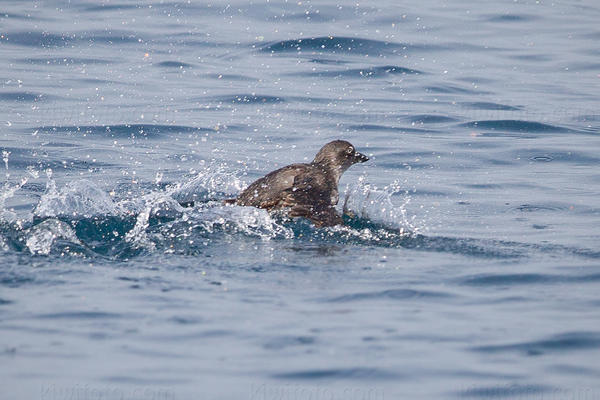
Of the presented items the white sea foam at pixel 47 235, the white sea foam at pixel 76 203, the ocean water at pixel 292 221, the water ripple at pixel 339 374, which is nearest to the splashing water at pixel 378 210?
the ocean water at pixel 292 221

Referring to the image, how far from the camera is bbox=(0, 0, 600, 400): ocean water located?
5.92 m

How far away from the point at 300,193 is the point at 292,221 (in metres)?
0.42

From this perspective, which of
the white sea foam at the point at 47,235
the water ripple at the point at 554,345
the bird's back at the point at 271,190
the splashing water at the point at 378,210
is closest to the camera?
the water ripple at the point at 554,345

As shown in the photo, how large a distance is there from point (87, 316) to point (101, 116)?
9343 millimetres

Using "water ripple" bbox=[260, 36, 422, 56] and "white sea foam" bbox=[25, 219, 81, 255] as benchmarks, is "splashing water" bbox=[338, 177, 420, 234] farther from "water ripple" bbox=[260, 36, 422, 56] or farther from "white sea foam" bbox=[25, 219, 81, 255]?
"water ripple" bbox=[260, 36, 422, 56]

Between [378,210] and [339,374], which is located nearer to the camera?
[339,374]

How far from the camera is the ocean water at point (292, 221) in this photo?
233 inches

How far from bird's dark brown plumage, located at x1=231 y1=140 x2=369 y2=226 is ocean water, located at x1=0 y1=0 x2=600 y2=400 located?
6.9 inches

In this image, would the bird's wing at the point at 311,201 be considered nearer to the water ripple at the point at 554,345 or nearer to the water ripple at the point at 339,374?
the water ripple at the point at 554,345

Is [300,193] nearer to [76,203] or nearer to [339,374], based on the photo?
[76,203]

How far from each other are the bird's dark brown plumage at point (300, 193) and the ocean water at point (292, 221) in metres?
0.18

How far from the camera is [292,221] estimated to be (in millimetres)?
9195

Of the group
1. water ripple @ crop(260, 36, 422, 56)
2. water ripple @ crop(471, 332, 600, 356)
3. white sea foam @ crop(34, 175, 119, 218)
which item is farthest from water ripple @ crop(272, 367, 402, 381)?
water ripple @ crop(260, 36, 422, 56)

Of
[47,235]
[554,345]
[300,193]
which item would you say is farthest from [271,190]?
[554,345]
